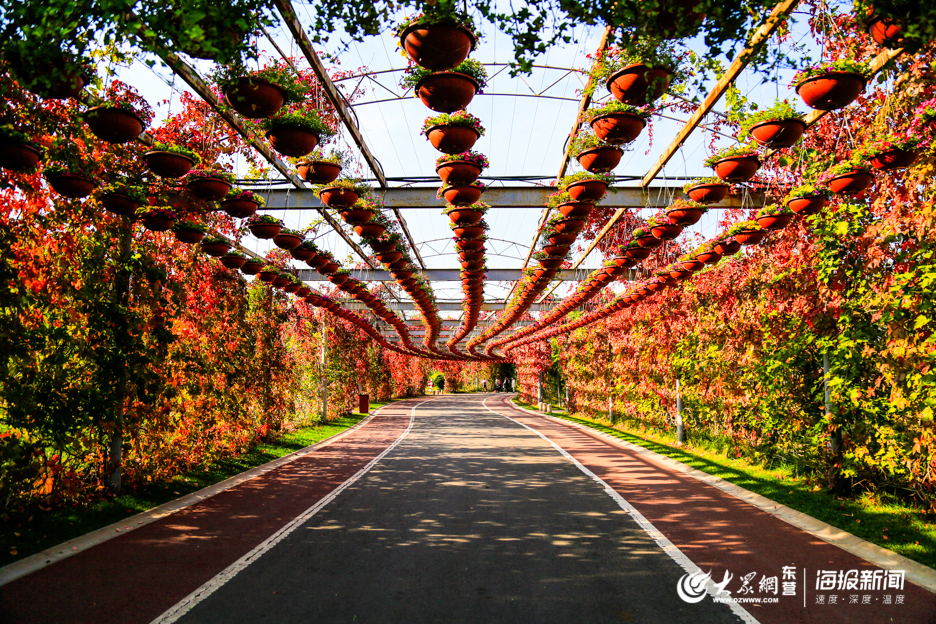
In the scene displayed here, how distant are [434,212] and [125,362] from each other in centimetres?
607

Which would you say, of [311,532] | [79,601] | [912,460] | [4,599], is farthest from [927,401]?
[4,599]

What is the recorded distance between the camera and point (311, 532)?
6.53 metres

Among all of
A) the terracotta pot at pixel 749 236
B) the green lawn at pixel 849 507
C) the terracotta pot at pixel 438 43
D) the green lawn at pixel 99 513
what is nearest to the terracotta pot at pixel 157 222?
the green lawn at pixel 99 513

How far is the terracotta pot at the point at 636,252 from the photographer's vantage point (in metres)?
8.73

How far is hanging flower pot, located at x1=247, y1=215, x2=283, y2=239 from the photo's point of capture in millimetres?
7773

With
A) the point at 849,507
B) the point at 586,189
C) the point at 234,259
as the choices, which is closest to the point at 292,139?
the point at 586,189

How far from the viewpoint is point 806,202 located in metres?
6.41

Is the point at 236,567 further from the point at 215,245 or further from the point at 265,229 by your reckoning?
the point at 215,245

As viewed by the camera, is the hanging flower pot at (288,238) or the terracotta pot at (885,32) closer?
the terracotta pot at (885,32)

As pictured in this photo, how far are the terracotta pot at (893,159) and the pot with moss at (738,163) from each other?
1.24 meters

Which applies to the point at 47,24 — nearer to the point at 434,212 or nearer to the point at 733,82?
the point at 733,82

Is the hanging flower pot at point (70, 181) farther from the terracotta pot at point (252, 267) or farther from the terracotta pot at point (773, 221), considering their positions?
the terracotta pot at point (773, 221)

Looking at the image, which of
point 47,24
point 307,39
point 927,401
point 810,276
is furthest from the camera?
point 810,276

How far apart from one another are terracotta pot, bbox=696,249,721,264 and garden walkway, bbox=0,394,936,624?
406cm
